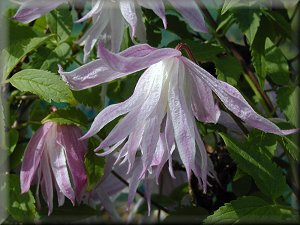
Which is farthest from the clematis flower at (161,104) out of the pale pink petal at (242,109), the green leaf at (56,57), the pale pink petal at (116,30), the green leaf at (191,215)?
the green leaf at (191,215)

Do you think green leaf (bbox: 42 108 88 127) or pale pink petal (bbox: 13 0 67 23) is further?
green leaf (bbox: 42 108 88 127)

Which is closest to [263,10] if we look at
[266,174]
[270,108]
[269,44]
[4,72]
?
[269,44]

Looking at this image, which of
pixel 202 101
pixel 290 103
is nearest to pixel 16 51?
pixel 202 101

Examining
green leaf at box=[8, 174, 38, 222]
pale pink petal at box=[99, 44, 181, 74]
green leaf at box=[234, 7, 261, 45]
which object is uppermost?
pale pink petal at box=[99, 44, 181, 74]

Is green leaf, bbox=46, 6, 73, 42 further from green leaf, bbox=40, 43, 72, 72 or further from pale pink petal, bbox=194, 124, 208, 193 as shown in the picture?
pale pink petal, bbox=194, 124, 208, 193

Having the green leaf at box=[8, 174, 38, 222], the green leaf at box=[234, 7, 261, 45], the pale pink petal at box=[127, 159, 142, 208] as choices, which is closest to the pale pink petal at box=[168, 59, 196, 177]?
the pale pink petal at box=[127, 159, 142, 208]

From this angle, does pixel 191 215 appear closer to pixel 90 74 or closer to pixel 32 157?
pixel 32 157
